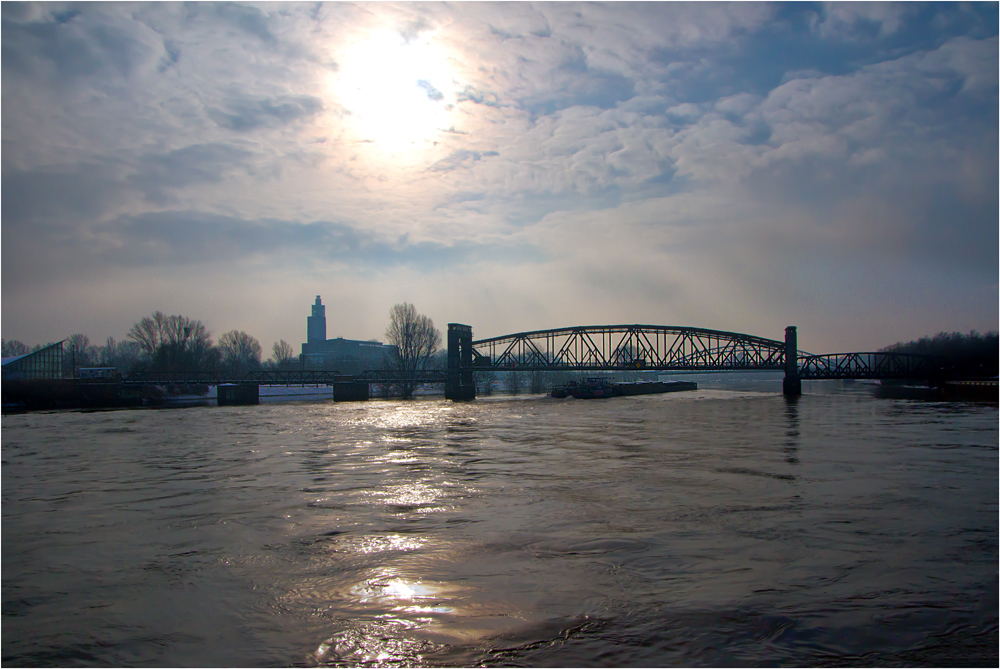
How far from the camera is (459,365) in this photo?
115 m

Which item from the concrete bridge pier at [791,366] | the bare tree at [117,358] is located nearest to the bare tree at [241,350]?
the bare tree at [117,358]

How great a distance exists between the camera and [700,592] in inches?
413

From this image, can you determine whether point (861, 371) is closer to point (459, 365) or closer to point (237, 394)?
point (459, 365)

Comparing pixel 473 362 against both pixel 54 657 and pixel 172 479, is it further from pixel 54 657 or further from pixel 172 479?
pixel 54 657

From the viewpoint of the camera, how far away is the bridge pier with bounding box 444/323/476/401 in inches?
4377

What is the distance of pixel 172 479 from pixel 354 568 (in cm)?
1409

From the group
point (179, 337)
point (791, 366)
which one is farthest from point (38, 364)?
point (791, 366)

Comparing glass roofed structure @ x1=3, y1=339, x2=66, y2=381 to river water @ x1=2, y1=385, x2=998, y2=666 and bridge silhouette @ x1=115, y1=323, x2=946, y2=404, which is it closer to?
bridge silhouette @ x1=115, y1=323, x2=946, y2=404

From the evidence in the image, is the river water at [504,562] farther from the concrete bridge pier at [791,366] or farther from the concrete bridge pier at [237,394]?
the concrete bridge pier at [791,366]

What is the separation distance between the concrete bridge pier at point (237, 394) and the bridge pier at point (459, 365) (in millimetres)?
32635

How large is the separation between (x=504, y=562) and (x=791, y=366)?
119 meters

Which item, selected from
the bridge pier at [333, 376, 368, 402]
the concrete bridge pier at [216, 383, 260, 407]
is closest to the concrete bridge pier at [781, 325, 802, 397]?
→ the bridge pier at [333, 376, 368, 402]

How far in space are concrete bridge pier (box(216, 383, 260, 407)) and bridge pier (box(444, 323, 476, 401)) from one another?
3263 centimetres

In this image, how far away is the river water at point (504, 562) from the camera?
8.67 metres
